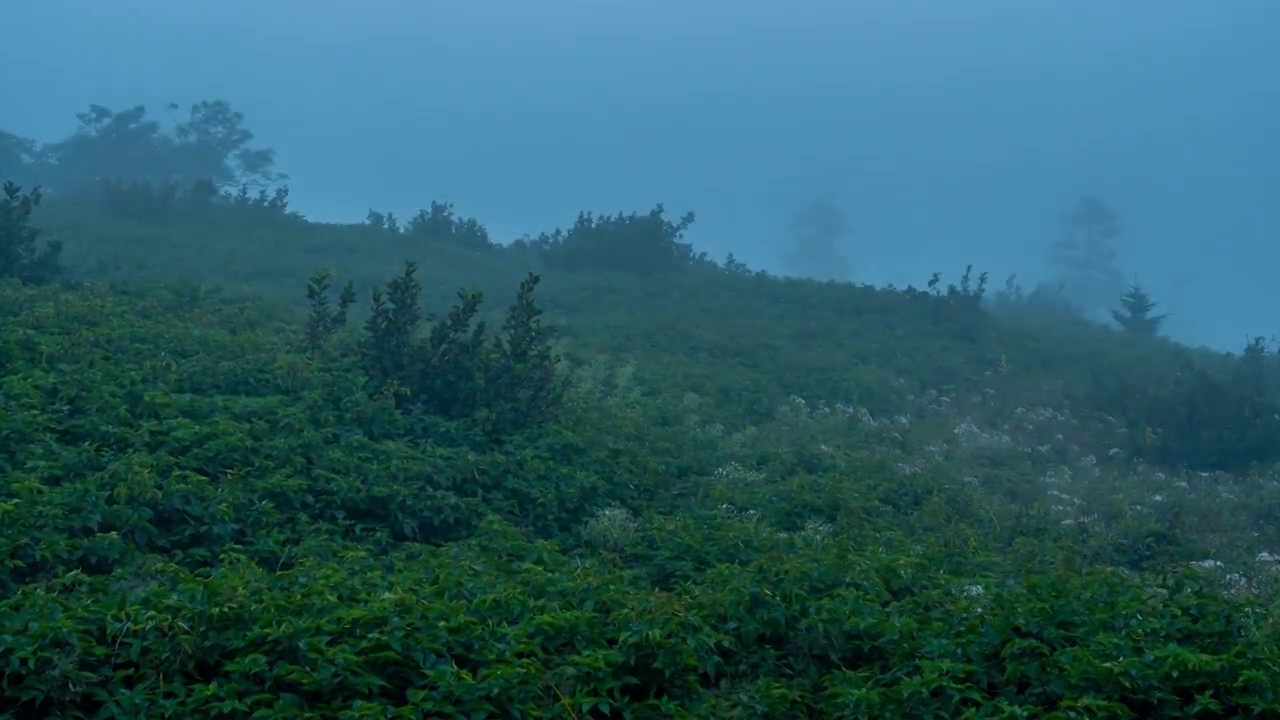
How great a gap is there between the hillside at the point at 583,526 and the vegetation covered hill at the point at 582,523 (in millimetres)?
26

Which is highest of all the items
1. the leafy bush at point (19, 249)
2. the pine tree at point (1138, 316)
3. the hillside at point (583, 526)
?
the pine tree at point (1138, 316)

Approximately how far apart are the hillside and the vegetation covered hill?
1.0 inches

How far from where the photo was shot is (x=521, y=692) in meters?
5.42

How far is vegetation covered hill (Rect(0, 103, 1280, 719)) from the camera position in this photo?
18.4 feet

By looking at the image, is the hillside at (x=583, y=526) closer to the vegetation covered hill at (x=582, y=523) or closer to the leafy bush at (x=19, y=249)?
the vegetation covered hill at (x=582, y=523)

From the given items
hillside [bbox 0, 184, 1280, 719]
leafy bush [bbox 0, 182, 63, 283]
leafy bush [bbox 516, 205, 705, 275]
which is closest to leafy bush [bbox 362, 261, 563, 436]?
hillside [bbox 0, 184, 1280, 719]

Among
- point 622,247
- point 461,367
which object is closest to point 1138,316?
point 622,247

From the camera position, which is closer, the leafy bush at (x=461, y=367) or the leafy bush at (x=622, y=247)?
the leafy bush at (x=461, y=367)

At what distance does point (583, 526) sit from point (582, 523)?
10 centimetres

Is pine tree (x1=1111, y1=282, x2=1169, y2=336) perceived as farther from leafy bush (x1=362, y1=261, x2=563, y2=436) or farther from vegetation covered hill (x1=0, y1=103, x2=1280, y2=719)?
leafy bush (x1=362, y1=261, x2=563, y2=436)

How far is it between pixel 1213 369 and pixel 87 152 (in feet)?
131

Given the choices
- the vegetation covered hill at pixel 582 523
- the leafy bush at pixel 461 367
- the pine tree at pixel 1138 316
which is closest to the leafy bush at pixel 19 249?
the vegetation covered hill at pixel 582 523

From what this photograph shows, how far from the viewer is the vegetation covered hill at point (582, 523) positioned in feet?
18.4

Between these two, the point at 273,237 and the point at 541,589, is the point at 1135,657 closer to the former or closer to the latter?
the point at 541,589
